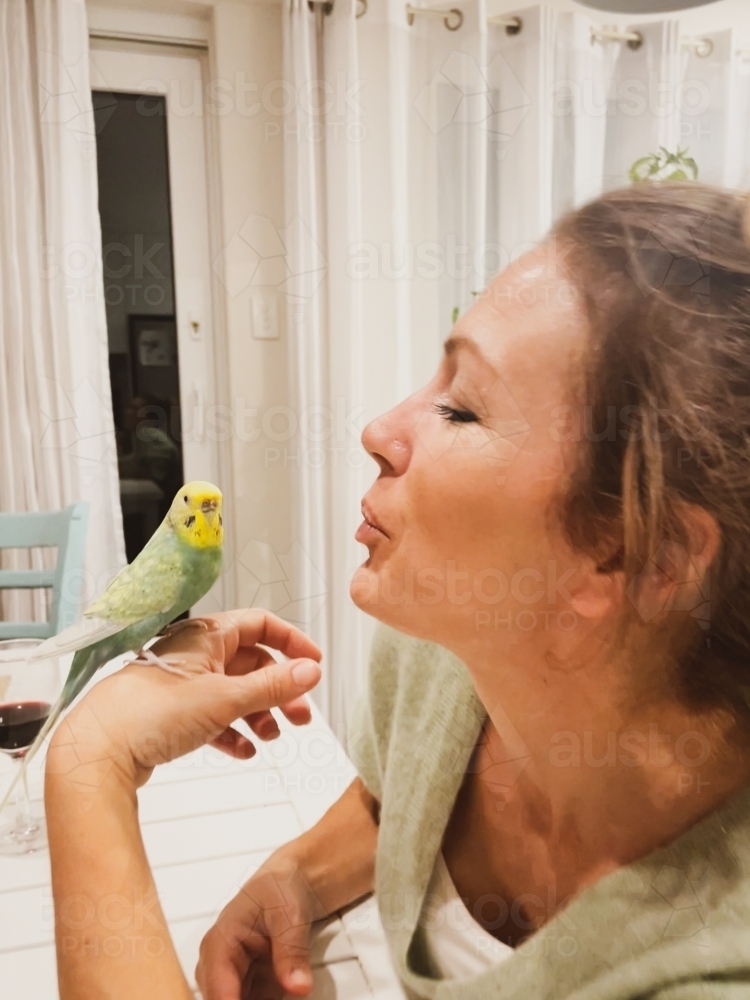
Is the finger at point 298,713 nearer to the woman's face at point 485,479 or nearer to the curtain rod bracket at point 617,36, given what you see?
the woman's face at point 485,479

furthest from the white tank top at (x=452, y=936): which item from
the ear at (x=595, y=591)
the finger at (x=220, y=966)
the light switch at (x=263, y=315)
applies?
the light switch at (x=263, y=315)

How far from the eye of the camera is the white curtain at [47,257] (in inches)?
48.8

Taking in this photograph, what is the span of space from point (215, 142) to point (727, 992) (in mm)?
937

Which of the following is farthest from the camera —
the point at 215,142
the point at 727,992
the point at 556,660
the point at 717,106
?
the point at 717,106

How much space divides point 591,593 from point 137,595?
0.25m

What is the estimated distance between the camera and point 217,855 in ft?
2.06

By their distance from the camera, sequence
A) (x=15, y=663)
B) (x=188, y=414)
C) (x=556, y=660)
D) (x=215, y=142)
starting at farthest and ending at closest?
(x=215, y=142) < (x=188, y=414) < (x=15, y=663) < (x=556, y=660)

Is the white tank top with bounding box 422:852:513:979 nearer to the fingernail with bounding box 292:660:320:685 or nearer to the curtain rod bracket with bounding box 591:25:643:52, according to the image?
the fingernail with bounding box 292:660:320:685

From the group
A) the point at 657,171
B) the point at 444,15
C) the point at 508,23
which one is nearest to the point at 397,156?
the point at 444,15

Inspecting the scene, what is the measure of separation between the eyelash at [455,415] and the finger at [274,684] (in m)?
0.17

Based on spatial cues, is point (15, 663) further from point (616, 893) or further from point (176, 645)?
point (616, 893)

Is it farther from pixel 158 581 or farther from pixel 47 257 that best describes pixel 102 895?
pixel 47 257

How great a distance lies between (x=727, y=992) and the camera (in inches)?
13.3

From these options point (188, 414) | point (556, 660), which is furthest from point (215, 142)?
point (556, 660)
